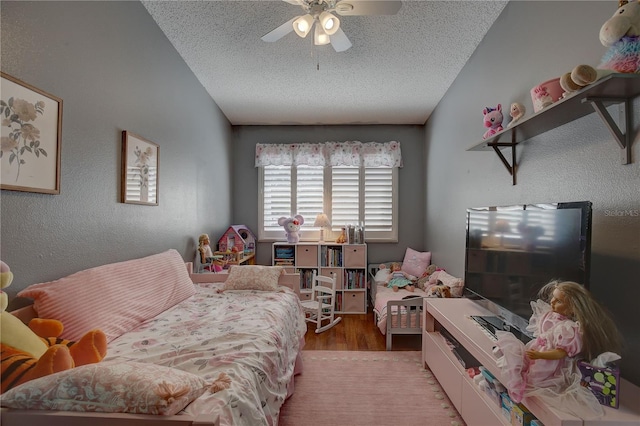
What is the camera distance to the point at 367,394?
6.69 feet

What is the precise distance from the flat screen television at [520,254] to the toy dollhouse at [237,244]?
2.38 m

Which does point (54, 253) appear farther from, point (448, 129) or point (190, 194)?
point (448, 129)

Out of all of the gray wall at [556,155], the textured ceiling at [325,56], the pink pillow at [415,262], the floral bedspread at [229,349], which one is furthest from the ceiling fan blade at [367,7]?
the pink pillow at [415,262]

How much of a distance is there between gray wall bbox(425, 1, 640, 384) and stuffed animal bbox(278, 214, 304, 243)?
1.94 metres

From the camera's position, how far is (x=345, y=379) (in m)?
2.22

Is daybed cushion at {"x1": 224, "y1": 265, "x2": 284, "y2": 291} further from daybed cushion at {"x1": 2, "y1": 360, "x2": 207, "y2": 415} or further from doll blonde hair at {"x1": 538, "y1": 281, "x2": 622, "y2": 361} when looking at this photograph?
doll blonde hair at {"x1": 538, "y1": 281, "x2": 622, "y2": 361}

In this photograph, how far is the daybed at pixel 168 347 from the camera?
0.78m

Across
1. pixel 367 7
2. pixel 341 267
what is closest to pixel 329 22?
pixel 367 7

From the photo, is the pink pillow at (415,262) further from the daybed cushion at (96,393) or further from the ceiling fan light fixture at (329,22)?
the daybed cushion at (96,393)

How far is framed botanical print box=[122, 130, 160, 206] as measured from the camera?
75.1 inches

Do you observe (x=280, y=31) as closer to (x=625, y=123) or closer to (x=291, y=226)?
(x=625, y=123)

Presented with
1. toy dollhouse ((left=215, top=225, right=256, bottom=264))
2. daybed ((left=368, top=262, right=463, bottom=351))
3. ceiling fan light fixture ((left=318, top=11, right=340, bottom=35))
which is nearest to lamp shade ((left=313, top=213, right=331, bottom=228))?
toy dollhouse ((left=215, top=225, right=256, bottom=264))

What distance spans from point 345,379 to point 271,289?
875 millimetres

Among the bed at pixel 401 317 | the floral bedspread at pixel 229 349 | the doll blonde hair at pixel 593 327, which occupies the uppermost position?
the doll blonde hair at pixel 593 327
